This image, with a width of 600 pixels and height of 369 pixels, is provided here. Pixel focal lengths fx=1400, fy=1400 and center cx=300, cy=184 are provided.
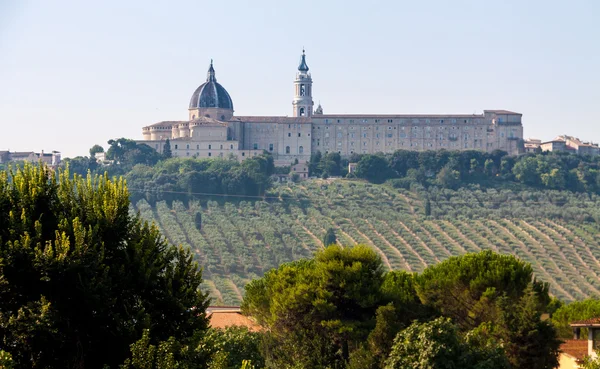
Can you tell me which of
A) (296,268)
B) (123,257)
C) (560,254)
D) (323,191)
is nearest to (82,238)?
(123,257)

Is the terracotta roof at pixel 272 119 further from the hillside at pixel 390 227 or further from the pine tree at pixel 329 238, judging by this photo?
the pine tree at pixel 329 238

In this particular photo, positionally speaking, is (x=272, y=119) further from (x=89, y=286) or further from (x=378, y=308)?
(x=89, y=286)

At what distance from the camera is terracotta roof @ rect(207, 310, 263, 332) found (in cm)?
3561

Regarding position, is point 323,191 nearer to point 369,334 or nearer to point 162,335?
point 369,334

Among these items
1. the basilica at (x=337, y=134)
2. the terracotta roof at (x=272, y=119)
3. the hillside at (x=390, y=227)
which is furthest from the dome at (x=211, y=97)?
the hillside at (x=390, y=227)

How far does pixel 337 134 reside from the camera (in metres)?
111

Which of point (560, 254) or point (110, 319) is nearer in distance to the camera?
point (110, 319)

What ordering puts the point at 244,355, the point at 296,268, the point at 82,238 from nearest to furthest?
1. the point at 82,238
2. the point at 244,355
3. the point at 296,268

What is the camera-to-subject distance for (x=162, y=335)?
20672 millimetres

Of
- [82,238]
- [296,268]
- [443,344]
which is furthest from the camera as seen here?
[296,268]

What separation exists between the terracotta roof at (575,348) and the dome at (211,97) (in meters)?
84.5

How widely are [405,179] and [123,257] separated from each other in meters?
83.8

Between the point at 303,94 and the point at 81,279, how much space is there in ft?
326

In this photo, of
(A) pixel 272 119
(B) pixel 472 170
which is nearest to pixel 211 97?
(A) pixel 272 119
